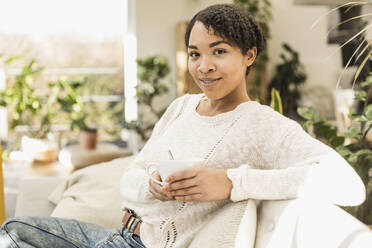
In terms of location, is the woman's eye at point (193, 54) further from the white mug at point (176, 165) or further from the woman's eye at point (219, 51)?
the white mug at point (176, 165)

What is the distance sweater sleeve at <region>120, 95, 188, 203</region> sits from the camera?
1308 millimetres

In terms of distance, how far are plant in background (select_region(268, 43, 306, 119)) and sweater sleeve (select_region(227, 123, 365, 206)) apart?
4100mm

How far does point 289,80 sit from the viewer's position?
204 inches

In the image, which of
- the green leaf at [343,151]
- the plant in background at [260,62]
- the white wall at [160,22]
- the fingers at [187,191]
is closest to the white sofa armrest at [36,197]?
the fingers at [187,191]

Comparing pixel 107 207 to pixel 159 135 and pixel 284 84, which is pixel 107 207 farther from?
pixel 284 84

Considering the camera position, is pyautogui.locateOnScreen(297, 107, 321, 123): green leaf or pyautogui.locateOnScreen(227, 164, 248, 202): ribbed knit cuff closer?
pyautogui.locateOnScreen(227, 164, 248, 202): ribbed knit cuff

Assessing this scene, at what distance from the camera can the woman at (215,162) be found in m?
1.05

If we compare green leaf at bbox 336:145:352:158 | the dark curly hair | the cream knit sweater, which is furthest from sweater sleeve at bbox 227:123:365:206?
green leaf at bbox 336:145:352:158

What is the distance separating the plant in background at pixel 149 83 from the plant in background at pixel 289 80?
1.28 metres

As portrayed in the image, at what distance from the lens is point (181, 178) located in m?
1.06

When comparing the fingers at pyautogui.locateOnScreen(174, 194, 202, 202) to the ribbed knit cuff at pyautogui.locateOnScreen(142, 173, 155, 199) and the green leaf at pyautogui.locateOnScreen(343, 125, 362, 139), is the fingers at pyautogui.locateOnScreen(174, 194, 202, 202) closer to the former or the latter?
the ribbed knit cuff at pyautogui.locateOnScreen(142, 173, 155, 199)

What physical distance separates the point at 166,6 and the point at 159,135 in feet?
12.5

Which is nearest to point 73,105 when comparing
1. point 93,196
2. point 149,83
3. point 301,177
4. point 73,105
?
point 73,105

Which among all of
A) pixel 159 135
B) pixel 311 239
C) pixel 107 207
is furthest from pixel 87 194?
pixel 311 239
